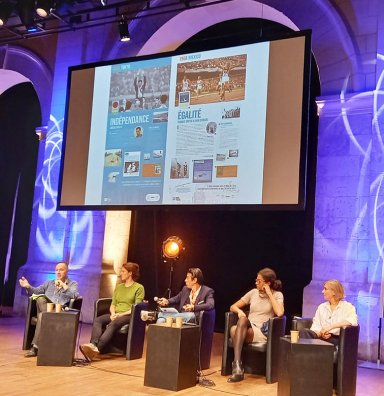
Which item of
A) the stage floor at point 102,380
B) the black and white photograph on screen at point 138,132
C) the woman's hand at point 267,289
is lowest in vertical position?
the stage floor at point 102,380

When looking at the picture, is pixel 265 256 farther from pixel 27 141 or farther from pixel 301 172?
pixel 27 141

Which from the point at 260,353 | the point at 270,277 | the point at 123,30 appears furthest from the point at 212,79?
the point at 260,353

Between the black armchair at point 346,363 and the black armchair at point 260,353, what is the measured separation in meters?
0.57

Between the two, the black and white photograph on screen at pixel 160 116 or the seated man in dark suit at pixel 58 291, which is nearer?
the seated man in dark suit at pixel 58 291

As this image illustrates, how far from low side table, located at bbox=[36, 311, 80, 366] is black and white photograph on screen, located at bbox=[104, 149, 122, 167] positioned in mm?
2284

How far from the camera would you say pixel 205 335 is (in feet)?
16.3

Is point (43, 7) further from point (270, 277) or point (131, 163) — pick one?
point (270, 277)

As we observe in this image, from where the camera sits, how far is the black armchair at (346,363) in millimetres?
4117

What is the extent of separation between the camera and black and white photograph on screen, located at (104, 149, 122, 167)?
21.5 feet

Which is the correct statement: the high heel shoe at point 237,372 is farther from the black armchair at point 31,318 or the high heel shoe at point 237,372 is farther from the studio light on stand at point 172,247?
the studio light on stand at point 172,247

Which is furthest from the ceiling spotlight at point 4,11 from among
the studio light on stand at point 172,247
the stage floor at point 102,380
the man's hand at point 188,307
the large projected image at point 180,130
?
the man's hand at point 188,307

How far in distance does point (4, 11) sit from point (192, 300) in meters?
4.97

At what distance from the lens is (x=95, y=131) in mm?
6793

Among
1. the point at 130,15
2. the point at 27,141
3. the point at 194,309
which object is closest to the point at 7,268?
the point at 27,141
